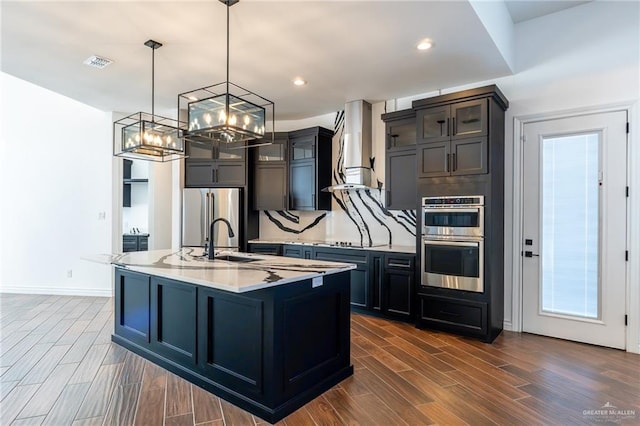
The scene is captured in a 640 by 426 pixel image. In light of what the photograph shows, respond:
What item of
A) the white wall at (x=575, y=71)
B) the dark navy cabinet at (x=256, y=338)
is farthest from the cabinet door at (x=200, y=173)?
the white wall at (x=575, y=71)

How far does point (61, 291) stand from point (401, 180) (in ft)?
18.2

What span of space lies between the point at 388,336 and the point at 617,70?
11.3 feet

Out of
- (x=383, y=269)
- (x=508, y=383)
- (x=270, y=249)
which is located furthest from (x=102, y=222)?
(x=508, y=383)

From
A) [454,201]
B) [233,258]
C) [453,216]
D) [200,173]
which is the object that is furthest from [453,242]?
[200,173]

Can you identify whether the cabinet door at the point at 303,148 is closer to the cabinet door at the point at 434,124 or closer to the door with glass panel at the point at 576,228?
the cabinet door at the point at 434,124

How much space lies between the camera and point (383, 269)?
4.40m

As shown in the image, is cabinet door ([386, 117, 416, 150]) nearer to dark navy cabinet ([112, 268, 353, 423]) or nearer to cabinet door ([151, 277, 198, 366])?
dark navy cabinet ([112, 268, 353, 423])

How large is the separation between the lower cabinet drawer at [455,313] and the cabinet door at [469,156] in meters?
1.36

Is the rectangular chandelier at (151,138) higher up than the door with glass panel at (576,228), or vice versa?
the rectangular chandelier at (151,138)

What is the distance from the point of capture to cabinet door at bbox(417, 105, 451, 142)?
12.7 feet

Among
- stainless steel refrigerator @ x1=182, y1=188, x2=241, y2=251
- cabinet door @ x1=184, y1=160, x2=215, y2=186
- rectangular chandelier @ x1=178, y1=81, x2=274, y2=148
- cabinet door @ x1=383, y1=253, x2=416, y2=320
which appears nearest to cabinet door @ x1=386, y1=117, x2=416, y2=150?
cabinet door @ x1=383, y1=253, x2=416, y2=320

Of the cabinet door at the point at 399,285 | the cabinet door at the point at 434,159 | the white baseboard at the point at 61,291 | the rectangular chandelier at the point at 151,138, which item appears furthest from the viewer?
the white baseboard at the point at 61,291

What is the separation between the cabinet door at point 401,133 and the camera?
449 centimetres

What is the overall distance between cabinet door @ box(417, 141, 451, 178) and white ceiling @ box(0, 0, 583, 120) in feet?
2.67
